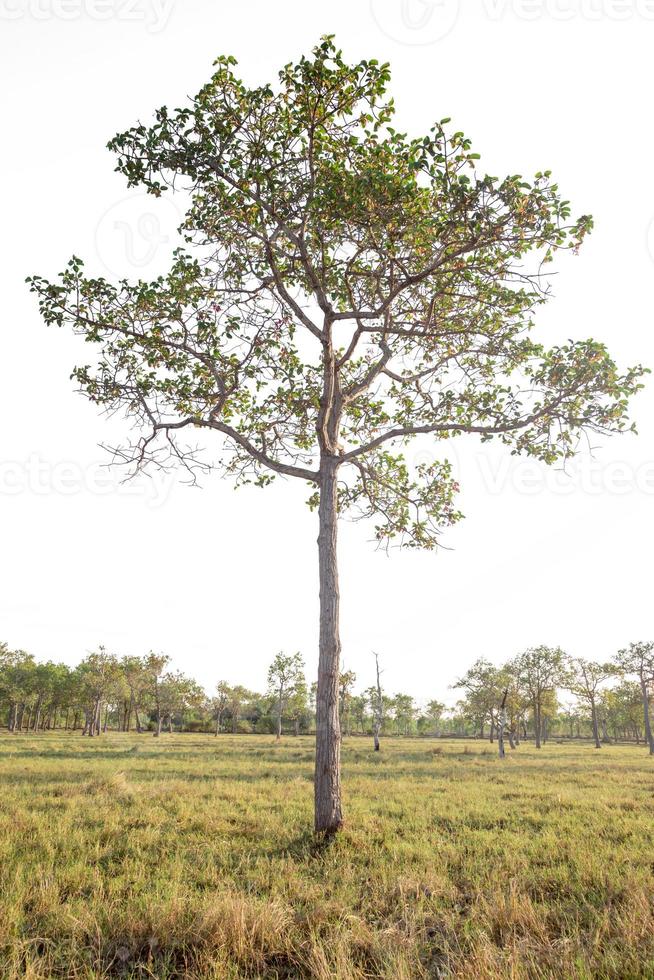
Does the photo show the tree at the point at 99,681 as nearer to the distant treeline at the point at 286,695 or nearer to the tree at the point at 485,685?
the distant treeline at the point at 286,695

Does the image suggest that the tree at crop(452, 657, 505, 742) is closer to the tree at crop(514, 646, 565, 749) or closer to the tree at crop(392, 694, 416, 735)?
the tree at crop(514, 646, 565, 749)

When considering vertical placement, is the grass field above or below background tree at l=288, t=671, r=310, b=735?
above

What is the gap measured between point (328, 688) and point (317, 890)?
3221mm

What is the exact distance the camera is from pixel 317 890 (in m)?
5.81

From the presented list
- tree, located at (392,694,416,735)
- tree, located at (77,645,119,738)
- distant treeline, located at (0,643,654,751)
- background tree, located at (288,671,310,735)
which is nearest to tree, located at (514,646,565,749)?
distant treeline, located at (0,643,654,751)

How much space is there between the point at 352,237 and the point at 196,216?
10.7 ft

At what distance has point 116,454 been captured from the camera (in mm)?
10836

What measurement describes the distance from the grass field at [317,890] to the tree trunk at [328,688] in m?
0.55

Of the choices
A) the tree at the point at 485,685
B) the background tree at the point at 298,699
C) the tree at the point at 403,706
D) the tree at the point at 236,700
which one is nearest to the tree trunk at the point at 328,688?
the tree at the point at 485,685

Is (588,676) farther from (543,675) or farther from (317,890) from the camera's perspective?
(317,890)

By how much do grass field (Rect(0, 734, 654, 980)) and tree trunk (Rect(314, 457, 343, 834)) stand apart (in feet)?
1.80

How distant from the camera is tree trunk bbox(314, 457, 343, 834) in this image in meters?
8.42

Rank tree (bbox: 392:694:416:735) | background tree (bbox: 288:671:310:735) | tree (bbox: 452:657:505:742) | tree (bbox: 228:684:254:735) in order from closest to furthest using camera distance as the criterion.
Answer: tree (bbox: 452:657:505:742), background tree (bbox: 288:671:310:735), tree (bbox: 228:684:254:735), tree (bbox: 392:694:416:735)

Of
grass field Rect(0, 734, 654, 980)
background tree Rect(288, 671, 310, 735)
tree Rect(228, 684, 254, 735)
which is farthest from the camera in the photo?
tree Rect(228, 684, 254, 735)
